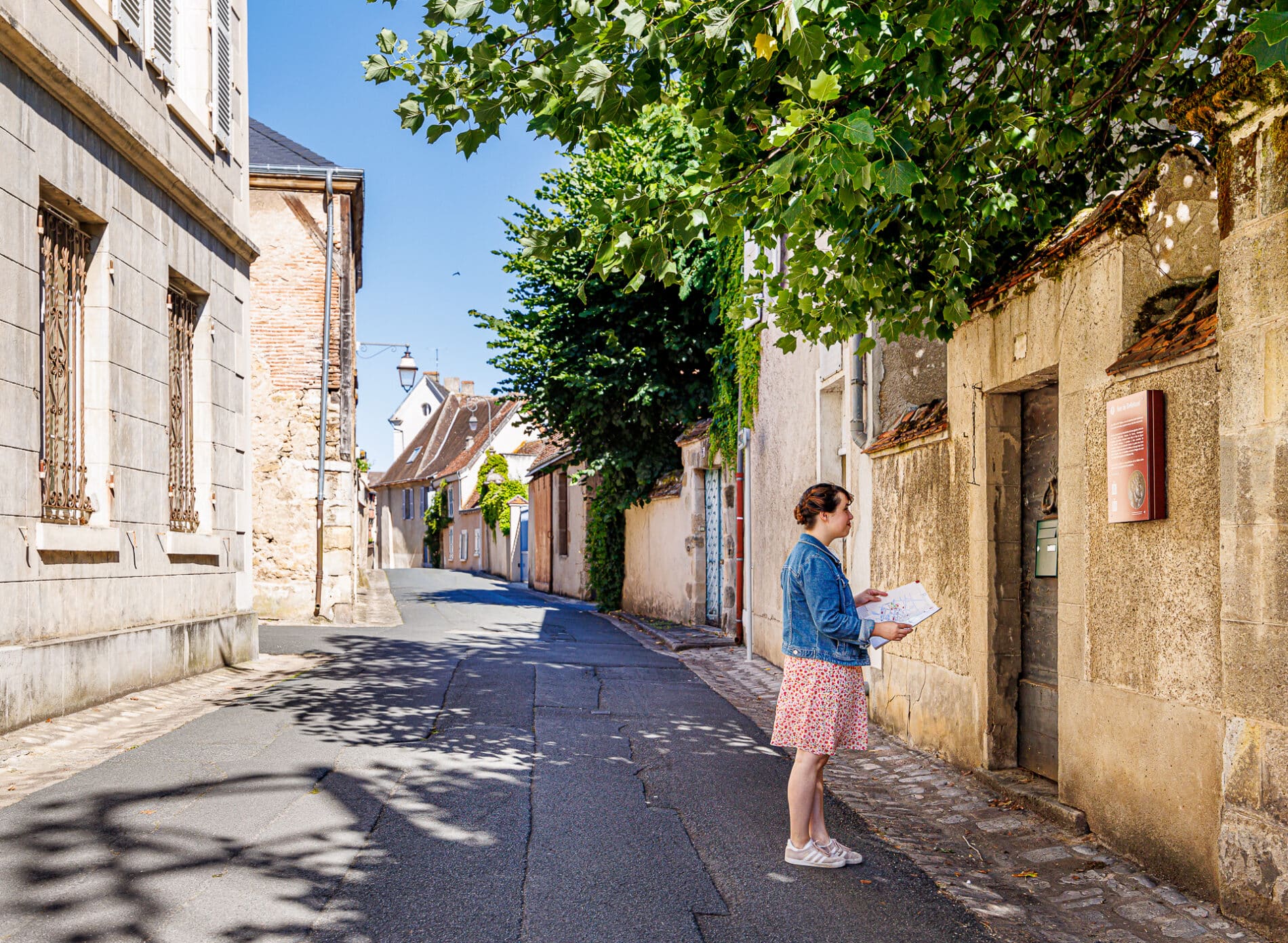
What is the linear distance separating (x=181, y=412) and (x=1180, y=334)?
32.3 feet

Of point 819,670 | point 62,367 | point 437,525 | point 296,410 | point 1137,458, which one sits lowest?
point 437,525

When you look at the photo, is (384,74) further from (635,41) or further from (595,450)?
(595,450)

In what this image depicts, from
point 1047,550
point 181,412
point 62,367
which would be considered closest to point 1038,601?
point 1047,550

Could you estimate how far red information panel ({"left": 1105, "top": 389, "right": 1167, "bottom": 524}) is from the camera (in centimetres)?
486

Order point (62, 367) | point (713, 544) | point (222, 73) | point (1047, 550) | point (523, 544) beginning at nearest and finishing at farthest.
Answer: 1. point (1047, 550)
2. point (62, 367)
3. point (222, 73)
4. point (713, 544)
5. point (523, 544)

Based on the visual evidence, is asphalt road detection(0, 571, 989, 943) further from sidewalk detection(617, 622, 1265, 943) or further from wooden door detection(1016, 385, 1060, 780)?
wooden door detection(1016, 385, 1060, 780)

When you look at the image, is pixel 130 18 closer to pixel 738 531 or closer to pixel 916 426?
pixel 916 426

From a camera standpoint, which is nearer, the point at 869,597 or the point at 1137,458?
the point at 1137,458

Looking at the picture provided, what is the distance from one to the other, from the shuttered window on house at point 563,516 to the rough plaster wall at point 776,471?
16.0m

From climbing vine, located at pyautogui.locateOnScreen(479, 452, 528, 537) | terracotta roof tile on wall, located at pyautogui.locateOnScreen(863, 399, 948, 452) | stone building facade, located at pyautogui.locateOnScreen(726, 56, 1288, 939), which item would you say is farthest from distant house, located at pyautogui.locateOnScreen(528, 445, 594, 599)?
stone building facade, located at pyautogui.locateOnScreen(726, 56, 1288, 939)

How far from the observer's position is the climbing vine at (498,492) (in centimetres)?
4519

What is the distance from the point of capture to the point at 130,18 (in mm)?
9969

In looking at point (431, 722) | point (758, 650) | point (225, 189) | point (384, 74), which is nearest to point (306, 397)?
point (225, 189)

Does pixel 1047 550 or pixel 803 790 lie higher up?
pixel 1047 550
